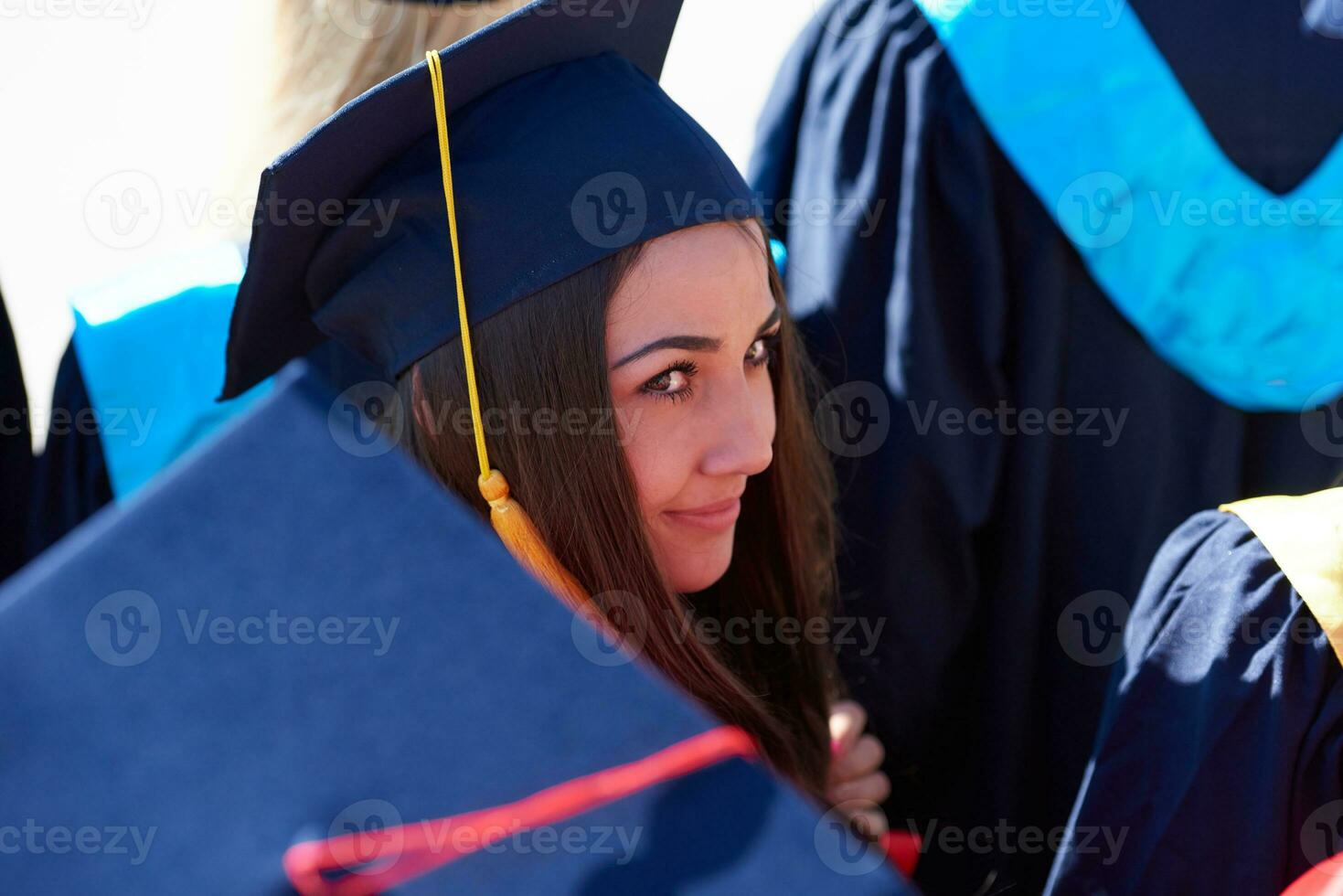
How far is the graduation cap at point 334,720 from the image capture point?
70 cm

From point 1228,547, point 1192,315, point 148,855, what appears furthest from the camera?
point 1192,315

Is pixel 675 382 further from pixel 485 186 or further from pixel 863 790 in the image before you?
pixel 863 790

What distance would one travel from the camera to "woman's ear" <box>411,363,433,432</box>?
136 centimetres

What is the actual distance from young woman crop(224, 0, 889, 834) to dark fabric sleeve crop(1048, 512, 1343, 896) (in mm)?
415

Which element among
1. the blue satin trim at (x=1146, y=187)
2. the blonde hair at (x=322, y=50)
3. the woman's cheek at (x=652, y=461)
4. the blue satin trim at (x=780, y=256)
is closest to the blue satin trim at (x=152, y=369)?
the blonde hair at (x=322, y=50)

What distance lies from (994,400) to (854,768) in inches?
22.2

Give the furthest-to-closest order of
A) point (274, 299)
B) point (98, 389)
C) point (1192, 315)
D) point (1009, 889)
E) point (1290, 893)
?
point (1009, 889) < point (1192, 315) < point (98, 389) < point (274, 299) < point (1290, 893)

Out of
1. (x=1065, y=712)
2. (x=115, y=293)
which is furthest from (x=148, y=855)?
(x=1065, y=712)

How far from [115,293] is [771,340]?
88 centimetres

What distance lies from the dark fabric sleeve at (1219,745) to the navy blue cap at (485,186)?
645mm

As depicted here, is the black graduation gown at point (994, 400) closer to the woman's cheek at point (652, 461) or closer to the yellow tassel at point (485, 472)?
the woman's cheek at point (652, 461)

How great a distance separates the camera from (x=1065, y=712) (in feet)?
6.33

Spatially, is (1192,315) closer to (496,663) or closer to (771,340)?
(771,340)

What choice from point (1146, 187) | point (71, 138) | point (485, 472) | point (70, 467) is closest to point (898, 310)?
point (1146, 187)
